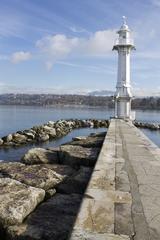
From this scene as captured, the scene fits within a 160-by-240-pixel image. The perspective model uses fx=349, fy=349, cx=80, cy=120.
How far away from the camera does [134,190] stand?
4934mm

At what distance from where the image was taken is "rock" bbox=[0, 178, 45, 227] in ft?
14.6

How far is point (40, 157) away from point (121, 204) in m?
5.42

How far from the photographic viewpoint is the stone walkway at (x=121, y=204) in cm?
342

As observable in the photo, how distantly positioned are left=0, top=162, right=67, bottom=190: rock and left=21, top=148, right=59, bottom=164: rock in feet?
6.06

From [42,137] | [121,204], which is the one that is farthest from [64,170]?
[42,137]

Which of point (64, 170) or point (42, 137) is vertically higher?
point (64, 170)

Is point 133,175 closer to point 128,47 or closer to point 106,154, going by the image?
point 106,154

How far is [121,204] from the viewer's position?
4270 millimetres

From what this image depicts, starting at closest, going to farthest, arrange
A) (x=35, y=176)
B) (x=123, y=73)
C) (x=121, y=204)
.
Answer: (x=121, y=204) < (x=35, y=176) < (x=123, y=73)

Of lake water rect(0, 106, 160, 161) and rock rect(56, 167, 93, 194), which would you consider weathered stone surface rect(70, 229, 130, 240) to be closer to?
rock rect(56, 167, 93, 194)

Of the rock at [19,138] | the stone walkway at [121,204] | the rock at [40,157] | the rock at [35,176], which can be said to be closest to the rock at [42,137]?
the rock at [19,138]

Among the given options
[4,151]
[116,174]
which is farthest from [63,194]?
[4,151]

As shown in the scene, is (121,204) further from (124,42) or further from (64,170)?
(124,42)

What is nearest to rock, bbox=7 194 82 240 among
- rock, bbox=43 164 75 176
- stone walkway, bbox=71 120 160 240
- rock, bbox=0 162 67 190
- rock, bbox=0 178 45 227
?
rock, bbox=0 178 45 227
